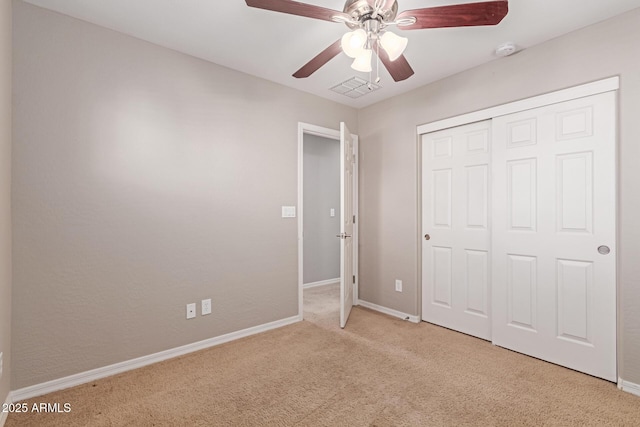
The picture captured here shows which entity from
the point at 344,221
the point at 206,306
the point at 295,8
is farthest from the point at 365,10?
the point at 206,306

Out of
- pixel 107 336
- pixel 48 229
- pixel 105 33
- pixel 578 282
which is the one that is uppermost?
pixel 105 33

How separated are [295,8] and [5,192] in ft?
6.37

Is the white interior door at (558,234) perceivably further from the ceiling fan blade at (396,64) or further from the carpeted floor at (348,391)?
the ceiling fan blade at (396,64)

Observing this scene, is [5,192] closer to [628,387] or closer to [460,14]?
[460,14]

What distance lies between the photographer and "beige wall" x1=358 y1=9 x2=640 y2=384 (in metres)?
2.00

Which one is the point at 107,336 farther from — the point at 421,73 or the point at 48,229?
the point at 421,73

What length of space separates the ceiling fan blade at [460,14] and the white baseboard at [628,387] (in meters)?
2.41

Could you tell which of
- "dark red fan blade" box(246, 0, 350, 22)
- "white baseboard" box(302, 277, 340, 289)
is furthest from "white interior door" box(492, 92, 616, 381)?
"white baseboard" box(302, 277, 340, 289)

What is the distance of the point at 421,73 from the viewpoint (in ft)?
9.54

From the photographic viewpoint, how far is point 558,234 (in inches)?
92.0

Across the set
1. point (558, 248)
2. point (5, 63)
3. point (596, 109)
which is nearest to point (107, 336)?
point (5, 63)

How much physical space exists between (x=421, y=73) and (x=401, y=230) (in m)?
1.61

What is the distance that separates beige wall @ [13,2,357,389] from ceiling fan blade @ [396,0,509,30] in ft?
5.98

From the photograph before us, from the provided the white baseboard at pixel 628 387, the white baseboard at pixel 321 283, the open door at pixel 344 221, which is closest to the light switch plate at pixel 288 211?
the open door at pixel 344 221
